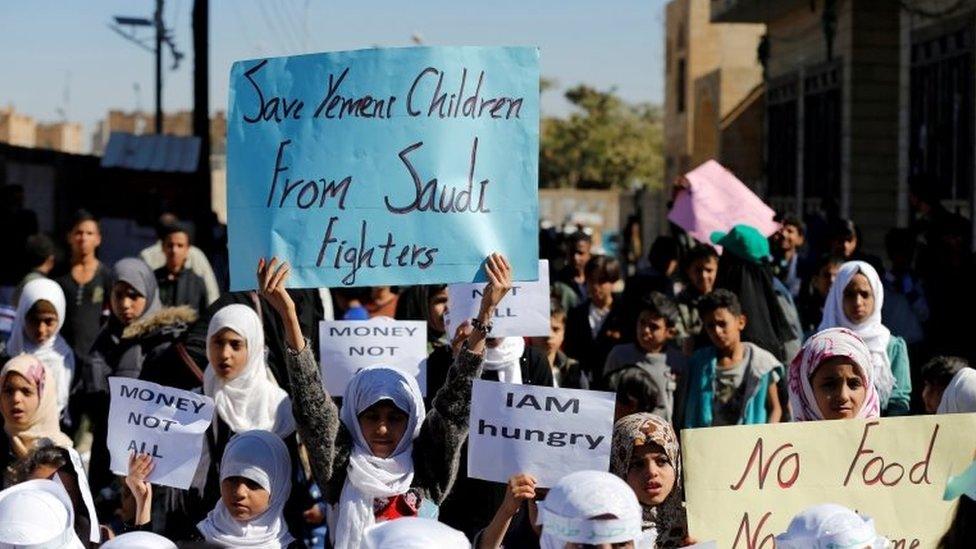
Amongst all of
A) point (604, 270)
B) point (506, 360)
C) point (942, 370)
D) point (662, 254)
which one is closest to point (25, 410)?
point (506, 360)

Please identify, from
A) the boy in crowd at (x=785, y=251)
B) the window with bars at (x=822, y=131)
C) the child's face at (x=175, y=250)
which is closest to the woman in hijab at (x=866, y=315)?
the boy in crowd at (x=785, y=251)

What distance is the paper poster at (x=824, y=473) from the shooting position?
15.4ft

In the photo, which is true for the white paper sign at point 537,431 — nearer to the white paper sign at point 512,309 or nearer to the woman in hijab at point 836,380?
the woman in hijab at point 836,380

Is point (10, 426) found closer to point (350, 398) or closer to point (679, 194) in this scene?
point (350, 398)

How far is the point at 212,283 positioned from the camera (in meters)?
→ 9.77

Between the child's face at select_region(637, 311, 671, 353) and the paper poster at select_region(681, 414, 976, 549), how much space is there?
259 cm

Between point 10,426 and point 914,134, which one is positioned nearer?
point 10,426

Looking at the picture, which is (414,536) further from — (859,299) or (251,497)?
(859,299)

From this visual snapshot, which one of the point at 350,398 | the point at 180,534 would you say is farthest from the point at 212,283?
the point at 350,398

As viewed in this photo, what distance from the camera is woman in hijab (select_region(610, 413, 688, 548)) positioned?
4824mm

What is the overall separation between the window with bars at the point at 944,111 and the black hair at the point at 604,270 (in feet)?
17.6

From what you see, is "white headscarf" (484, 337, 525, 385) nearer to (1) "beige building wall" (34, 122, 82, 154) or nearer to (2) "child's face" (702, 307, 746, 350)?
(2) "child's face" (702, 307, 746, 350)

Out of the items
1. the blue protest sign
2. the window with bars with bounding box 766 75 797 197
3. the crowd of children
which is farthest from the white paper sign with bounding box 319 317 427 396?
the window with bars with bounding box 766 75 797 197

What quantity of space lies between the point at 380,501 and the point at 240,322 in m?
1.46
